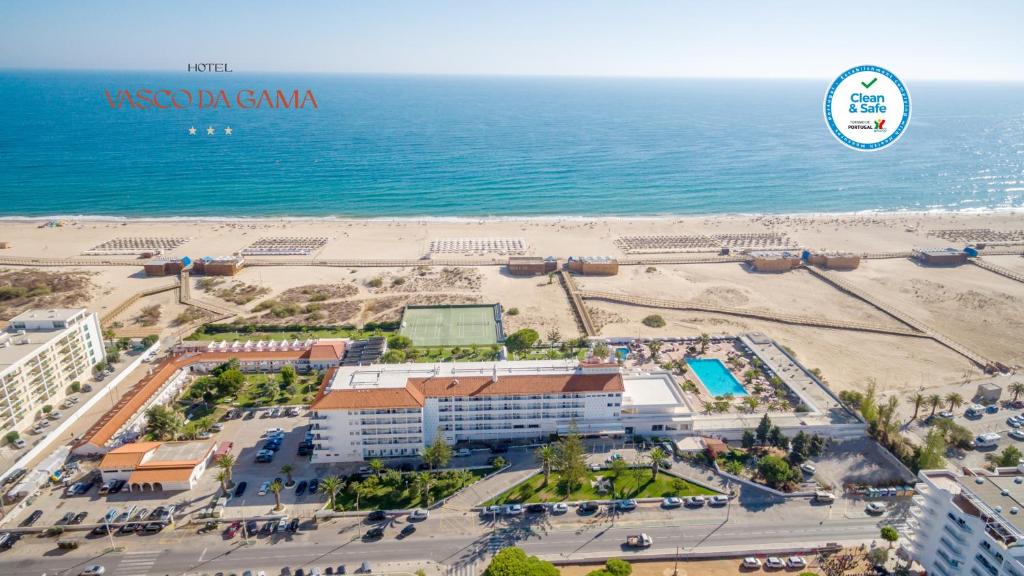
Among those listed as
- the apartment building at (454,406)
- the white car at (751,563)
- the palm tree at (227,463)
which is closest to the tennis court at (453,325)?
the apartment building at (454,406)

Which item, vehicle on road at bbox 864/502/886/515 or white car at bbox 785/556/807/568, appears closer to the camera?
white car at bbox 785/556/807/568

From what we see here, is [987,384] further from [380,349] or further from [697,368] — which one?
[380,349]

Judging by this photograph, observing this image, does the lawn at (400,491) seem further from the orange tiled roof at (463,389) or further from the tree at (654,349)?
the tree at (654,349)

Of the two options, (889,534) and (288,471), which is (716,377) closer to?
(889,534)

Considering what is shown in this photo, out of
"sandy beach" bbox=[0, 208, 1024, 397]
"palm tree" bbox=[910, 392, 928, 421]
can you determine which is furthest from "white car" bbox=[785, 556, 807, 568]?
"sandy beach" bbox=[0, 208, 1024, 397]

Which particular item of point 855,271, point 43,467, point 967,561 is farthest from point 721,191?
point 43,467

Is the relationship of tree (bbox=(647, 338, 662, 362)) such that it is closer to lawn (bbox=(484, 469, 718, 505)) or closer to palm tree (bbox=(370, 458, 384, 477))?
lawn (bbox=(484, 469, 718, 505))
